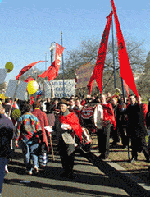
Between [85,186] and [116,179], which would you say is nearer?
[85,186]

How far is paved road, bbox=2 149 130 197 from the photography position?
5.46m

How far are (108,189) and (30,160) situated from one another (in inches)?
89.5

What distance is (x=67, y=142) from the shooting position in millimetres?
6742

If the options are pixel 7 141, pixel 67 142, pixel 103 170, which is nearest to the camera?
pixel 7 141

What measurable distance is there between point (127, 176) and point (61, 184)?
1.48m

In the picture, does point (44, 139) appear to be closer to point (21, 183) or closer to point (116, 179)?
point (21, 183)

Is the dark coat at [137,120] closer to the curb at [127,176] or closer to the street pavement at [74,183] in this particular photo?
the curb at [127,176]

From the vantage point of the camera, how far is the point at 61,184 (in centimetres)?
609

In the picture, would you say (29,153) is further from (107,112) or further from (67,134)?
(107,112)

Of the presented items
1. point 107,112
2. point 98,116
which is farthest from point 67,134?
point 107,112

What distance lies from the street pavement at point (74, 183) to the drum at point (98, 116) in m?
1.12

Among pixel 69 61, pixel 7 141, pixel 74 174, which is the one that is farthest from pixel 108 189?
pixel 69 61

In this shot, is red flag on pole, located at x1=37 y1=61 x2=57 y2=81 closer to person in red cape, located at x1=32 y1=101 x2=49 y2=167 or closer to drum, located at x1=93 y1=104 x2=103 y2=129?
drum, located at x1=93 y1=104 x2=103 y2=129

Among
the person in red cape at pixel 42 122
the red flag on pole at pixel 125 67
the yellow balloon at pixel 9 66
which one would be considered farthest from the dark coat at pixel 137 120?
the yellow balloon at pixel 9 66
